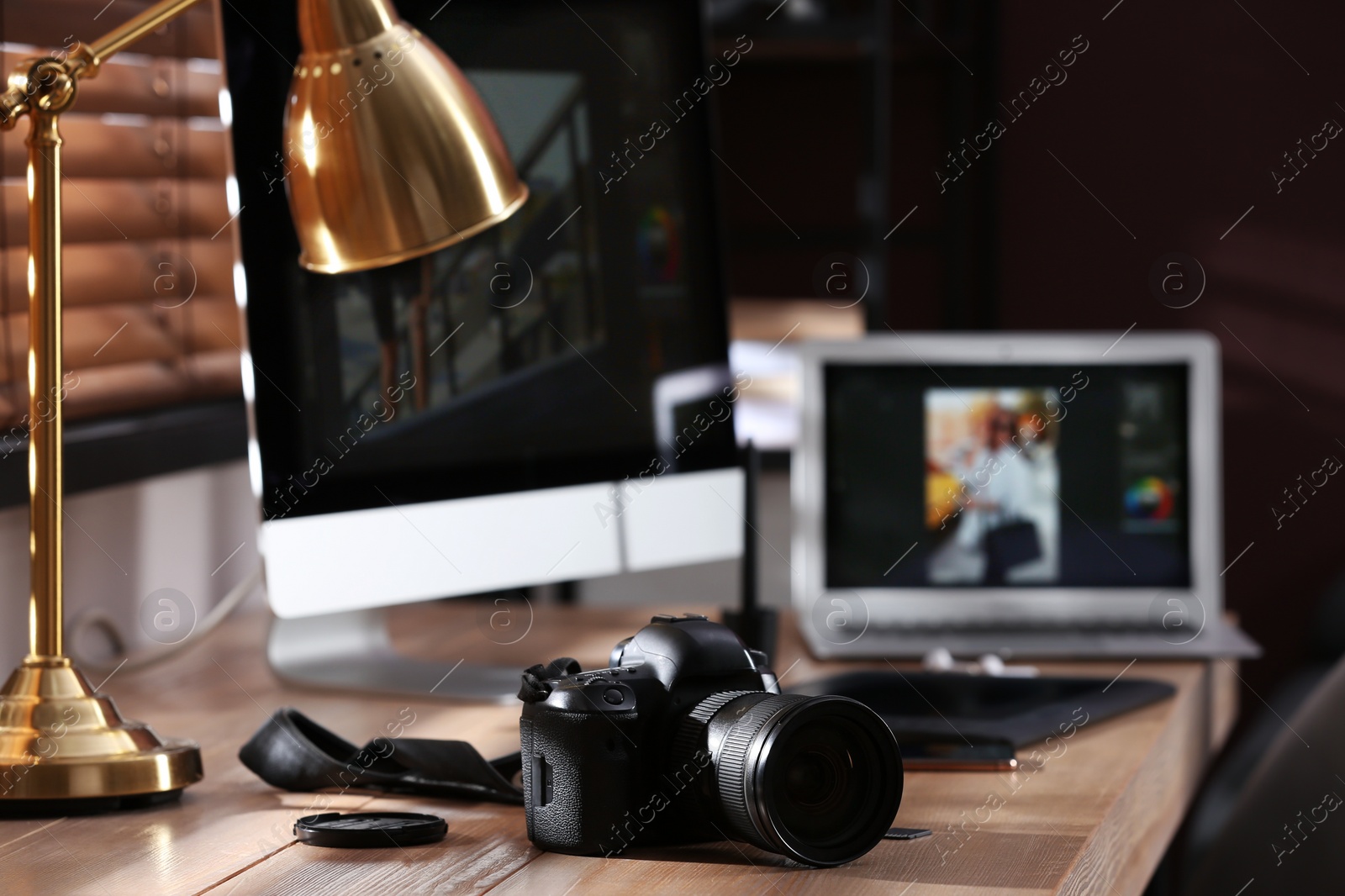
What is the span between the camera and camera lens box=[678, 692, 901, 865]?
2.08ft

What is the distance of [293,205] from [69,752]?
334 mm

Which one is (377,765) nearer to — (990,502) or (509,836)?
(509,836)

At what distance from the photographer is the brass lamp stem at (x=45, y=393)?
762 millimetres

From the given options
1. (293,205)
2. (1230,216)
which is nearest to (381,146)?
(293,205)

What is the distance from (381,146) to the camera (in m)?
0.80

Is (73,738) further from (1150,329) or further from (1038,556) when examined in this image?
(1150,329)

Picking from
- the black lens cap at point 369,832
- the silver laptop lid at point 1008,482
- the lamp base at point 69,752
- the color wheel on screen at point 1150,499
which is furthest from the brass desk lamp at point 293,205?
the color wheel on screen at point 1150,499

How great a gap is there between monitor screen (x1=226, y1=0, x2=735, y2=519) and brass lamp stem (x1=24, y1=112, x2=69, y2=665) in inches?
8.5

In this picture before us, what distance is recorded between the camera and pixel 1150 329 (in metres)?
2.30

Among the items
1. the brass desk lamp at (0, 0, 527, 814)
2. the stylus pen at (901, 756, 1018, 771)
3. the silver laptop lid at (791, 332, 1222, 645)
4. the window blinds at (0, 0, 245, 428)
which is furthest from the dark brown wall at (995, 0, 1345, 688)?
the brass desk lamp at (0, 0, 527, 814)

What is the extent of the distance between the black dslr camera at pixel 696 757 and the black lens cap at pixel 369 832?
57mm

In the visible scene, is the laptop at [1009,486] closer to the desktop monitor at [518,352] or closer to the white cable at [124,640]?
the desktop monitor at [518,352]

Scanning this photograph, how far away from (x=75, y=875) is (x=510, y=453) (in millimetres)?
508

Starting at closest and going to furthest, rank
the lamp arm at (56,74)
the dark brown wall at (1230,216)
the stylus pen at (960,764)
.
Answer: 1. the lamp arm at (56,74)
2. the stylus pen at (960,764)
3. the dark brown wall at (1230,216)
